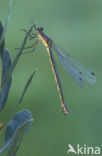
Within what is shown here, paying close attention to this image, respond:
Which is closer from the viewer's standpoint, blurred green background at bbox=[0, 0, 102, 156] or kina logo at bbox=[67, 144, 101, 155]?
kina logo at bbox=[67, 144, 101, 155]

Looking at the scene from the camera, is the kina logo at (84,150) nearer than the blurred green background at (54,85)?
Yes

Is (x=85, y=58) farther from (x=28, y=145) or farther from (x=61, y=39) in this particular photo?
(x=28, y=145)

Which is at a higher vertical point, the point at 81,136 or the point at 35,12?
the point at 35,12

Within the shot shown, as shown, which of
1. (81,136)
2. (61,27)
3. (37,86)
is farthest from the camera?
(61,27)

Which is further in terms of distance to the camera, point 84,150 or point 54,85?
point 54,85

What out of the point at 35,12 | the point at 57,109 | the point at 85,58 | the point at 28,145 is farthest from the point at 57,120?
the point at 35,12

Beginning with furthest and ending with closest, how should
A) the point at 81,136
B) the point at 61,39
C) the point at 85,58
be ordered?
the point at 61,39 → the point at 85,58 → the point at 81,136

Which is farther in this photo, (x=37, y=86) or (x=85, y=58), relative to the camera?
(x=85, y=58)
